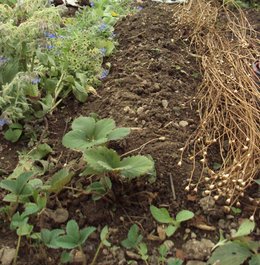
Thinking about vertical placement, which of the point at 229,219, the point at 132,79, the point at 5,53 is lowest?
the point at 229,219

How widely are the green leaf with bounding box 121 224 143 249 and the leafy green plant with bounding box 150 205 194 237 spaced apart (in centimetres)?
9

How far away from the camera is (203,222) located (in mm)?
1878

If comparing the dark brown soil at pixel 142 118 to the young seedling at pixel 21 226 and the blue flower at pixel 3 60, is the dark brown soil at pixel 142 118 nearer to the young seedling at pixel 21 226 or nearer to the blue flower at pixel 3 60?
the young seedling at pixel 21 226

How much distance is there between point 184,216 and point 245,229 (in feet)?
0.65

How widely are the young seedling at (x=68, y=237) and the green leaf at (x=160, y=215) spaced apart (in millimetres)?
228

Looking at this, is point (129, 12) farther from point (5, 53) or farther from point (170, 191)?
point (170, 191)

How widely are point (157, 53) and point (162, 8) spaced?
0.75m

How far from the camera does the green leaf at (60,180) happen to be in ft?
6.19

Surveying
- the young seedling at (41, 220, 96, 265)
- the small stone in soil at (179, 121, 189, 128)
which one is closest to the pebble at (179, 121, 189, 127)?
the small stone in soil at (179, 121, 189, 128)

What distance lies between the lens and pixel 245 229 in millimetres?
1762

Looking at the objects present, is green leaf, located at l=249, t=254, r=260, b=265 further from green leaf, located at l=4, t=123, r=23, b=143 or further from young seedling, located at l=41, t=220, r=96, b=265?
green leaf, located at l=4, t=123, r=23, b=143

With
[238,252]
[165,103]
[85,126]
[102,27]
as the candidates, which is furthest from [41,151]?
[102,27]

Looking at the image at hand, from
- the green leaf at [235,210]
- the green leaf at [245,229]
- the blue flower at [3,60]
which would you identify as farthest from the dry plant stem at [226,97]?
the blue flower at [3,60]

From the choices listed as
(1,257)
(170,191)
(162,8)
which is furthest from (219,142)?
(162,8)
